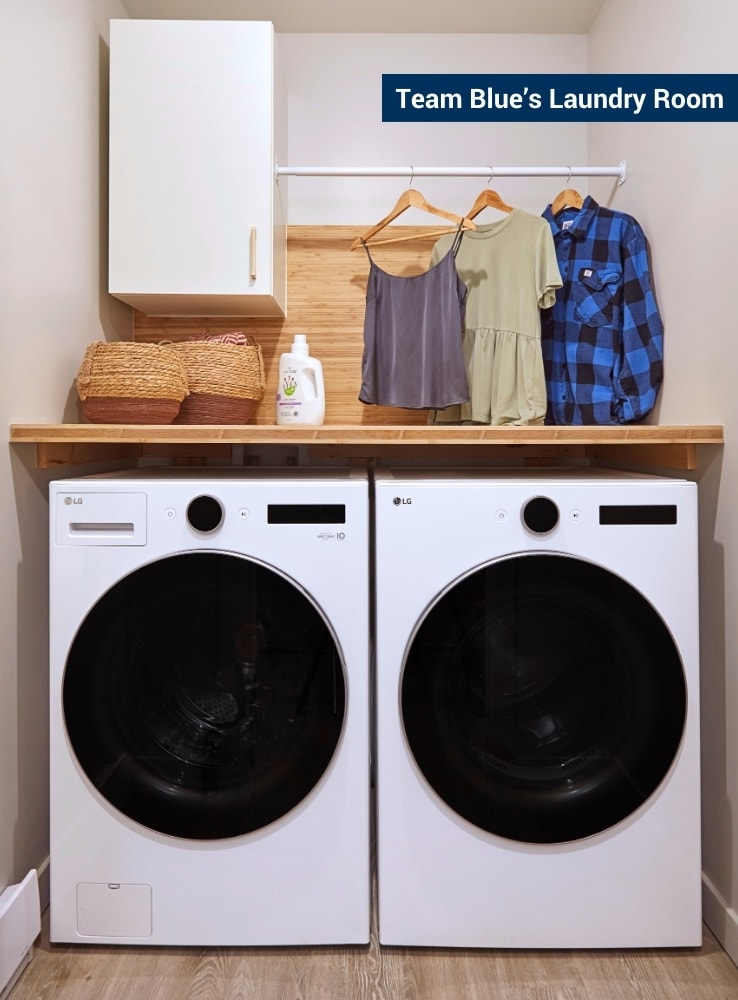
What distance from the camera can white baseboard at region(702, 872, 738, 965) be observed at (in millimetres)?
1380

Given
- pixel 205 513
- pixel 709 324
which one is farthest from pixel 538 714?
pixel 709 324

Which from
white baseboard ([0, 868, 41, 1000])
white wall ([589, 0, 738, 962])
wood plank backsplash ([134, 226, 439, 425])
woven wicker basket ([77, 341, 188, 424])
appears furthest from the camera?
wood plank backsplash ([134, 226, 439, 425])

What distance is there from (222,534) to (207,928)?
820mm

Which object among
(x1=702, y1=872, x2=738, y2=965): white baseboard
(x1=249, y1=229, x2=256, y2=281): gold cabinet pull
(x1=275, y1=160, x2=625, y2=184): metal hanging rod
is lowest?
(x1=702, y1=872, x2=738, y2=965): white baseboard

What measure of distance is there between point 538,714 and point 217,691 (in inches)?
26.1

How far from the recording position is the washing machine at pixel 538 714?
1372mm

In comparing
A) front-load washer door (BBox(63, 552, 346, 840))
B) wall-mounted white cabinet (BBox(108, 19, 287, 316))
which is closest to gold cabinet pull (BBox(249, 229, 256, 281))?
wall-mounted white cabinet (BBox(108, 19, 287, 316))

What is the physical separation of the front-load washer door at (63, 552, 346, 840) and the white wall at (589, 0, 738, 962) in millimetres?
809

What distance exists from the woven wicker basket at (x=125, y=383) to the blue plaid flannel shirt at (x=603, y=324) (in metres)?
1.07

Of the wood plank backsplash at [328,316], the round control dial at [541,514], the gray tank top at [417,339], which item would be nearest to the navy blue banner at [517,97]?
the wood plank backsplash at [328,316]

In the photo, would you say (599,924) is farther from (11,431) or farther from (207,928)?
(11,431)

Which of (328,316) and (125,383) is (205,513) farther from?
(328,316)

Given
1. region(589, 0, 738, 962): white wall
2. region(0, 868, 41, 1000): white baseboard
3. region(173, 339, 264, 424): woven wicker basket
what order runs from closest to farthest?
region(0, 868, 41, 1000): white baseboard
region(589, 0, 738, 962): white wall
region(173, 339, 264, 424): woven wicker basket

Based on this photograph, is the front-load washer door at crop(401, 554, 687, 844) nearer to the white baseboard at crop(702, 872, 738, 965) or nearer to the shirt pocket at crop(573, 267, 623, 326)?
the white baseboard at crop(702, 872, 738, 965)
